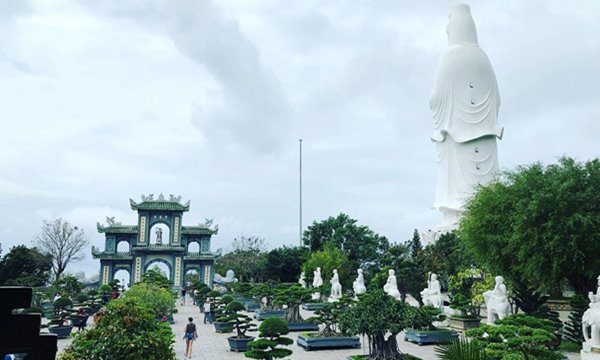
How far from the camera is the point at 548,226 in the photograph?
17.5m

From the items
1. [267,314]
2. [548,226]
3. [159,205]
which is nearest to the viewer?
[548,226]

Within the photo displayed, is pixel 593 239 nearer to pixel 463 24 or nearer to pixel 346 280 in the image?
pixel 346 280

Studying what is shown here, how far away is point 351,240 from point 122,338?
42.5 metres

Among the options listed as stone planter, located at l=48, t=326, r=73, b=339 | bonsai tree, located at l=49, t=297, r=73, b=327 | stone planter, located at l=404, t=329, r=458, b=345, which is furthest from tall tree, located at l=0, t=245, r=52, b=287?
stone planter, located at l=404, t=329, r=458, b=345

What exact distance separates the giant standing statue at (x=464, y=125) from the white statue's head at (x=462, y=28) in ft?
3.46

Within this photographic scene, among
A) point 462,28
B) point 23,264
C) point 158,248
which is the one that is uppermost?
point 462,28

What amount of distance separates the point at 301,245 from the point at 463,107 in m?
22.4

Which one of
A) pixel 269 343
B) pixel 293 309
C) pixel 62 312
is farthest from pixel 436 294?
pixel 62 312

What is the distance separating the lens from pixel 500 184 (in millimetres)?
20891

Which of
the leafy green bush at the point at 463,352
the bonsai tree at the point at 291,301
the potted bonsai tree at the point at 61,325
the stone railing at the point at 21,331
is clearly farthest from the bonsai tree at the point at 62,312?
the leafy green bush at the point at 463,352

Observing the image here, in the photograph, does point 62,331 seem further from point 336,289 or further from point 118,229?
point 118,229

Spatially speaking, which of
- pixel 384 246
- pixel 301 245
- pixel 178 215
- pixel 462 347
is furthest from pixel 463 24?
pixel 462 347

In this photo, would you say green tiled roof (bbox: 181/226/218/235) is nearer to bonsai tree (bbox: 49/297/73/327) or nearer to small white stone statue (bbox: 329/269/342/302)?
small white stone statue (bbox: 329/269/342/302)

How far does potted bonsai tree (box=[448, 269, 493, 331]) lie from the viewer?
22.3m
